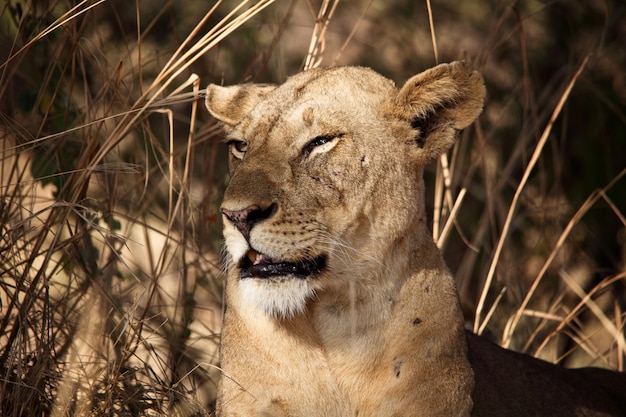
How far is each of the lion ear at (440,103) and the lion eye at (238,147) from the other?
55cm

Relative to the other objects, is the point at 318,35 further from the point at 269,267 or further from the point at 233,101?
the point at 269,267

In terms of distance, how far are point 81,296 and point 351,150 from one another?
1394 mm

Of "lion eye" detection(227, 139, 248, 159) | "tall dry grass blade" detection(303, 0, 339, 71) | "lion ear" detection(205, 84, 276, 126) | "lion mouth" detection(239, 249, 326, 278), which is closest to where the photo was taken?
"lion mouth" detection(239, 249, 326, 278)

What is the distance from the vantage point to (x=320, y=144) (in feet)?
10.1

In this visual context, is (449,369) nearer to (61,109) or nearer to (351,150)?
(351,150)

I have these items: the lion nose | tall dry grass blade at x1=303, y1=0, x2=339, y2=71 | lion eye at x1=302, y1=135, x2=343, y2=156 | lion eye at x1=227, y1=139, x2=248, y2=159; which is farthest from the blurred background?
the lion nose

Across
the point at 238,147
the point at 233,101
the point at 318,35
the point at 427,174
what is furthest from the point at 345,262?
the point at 427,174

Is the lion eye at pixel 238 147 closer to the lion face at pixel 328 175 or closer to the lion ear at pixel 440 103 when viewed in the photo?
the lion face at pixel 328 175

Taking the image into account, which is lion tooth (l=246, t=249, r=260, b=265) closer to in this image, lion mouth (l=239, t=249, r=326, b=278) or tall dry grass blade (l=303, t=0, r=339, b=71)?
lion mouth (l=239, t=249, r=326, b=278)

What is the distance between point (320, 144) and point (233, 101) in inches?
24.1

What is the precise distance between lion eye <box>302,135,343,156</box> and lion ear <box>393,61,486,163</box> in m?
0.28

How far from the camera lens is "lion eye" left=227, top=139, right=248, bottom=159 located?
3.27 meters

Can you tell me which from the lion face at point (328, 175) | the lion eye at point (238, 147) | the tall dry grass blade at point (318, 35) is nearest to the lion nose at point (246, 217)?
the lion face at point (328, 175)

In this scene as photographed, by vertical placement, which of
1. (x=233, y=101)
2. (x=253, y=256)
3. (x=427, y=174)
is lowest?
(x=427, y=174)
